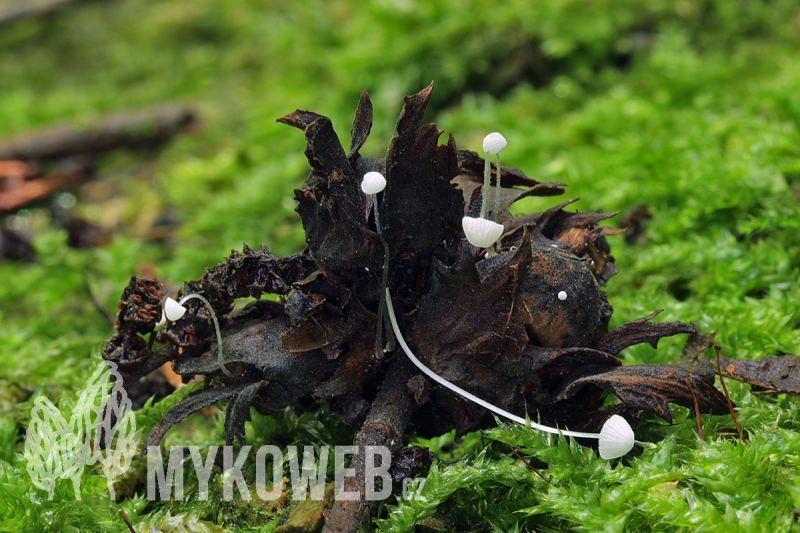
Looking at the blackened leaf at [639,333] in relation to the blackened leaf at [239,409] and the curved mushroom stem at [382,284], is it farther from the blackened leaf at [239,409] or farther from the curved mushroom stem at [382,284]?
the blackened leaf at [239,409]

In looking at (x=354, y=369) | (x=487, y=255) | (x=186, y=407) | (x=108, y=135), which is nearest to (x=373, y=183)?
(x=487, y=255)

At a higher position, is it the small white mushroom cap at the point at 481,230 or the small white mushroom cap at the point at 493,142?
the small white mushroom cap at the point at 493,142

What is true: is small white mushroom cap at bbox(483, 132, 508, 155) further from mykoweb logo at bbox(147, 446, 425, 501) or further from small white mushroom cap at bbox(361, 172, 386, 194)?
mykoweb logo at bbox(147, 446, 425, 501)

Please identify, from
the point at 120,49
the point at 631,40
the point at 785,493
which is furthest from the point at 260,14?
the point at 785,493

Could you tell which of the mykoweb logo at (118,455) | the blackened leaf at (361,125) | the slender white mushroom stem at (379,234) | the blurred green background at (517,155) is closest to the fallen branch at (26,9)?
the blurred green background at (517,155)

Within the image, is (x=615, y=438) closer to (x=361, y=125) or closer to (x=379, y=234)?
(x=379, y=234)

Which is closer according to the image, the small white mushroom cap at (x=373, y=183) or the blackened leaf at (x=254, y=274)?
the small white mushroom cap at (x=373, y=183)

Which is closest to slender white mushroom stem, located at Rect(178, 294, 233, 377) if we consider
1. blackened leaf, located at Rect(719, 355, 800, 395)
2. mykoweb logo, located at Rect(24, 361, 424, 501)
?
mykoweb logo, located at Rect(24, 361, 424, 501)
